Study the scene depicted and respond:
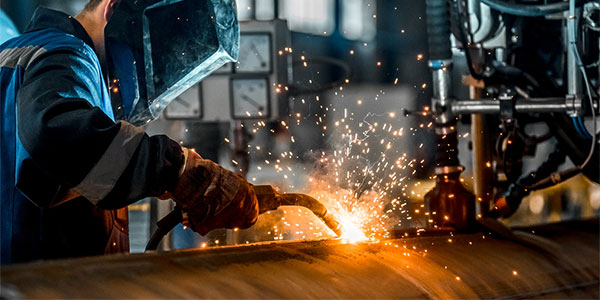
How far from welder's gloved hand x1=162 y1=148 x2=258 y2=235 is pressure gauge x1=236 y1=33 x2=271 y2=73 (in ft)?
7.19

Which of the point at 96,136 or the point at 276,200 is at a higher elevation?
the point at 96,136

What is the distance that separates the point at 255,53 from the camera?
3.70 m

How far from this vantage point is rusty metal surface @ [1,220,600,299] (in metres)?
0.94

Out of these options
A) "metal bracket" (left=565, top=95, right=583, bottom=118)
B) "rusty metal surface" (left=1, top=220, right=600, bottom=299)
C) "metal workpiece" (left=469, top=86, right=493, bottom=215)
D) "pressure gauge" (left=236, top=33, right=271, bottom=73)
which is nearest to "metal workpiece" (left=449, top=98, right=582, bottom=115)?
"metal bracket" (left=565, top=95, right=583, bottom=118)

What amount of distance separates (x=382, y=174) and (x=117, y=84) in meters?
2.83

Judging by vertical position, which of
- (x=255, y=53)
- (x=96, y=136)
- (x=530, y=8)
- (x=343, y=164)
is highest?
(x=530, y=8)

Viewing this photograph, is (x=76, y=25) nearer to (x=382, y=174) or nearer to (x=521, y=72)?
(x=521, y=72)

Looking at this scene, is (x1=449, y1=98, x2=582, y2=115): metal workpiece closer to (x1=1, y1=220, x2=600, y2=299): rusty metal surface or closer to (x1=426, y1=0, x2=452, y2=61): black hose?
(x1=426, y1=0, x2=452, y2=61): black hose

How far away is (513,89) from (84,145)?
1.86 metres

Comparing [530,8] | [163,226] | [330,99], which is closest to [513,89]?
[530,8]

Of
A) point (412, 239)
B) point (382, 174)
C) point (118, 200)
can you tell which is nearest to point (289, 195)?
point (412, 239)

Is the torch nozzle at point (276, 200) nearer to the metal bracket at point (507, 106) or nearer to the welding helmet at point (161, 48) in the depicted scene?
the welding helmet at point (161, 48)

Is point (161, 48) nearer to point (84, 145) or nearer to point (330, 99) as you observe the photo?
point (84, 145)

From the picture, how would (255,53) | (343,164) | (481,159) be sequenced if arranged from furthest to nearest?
(343,164), (255,53), (481,159)
